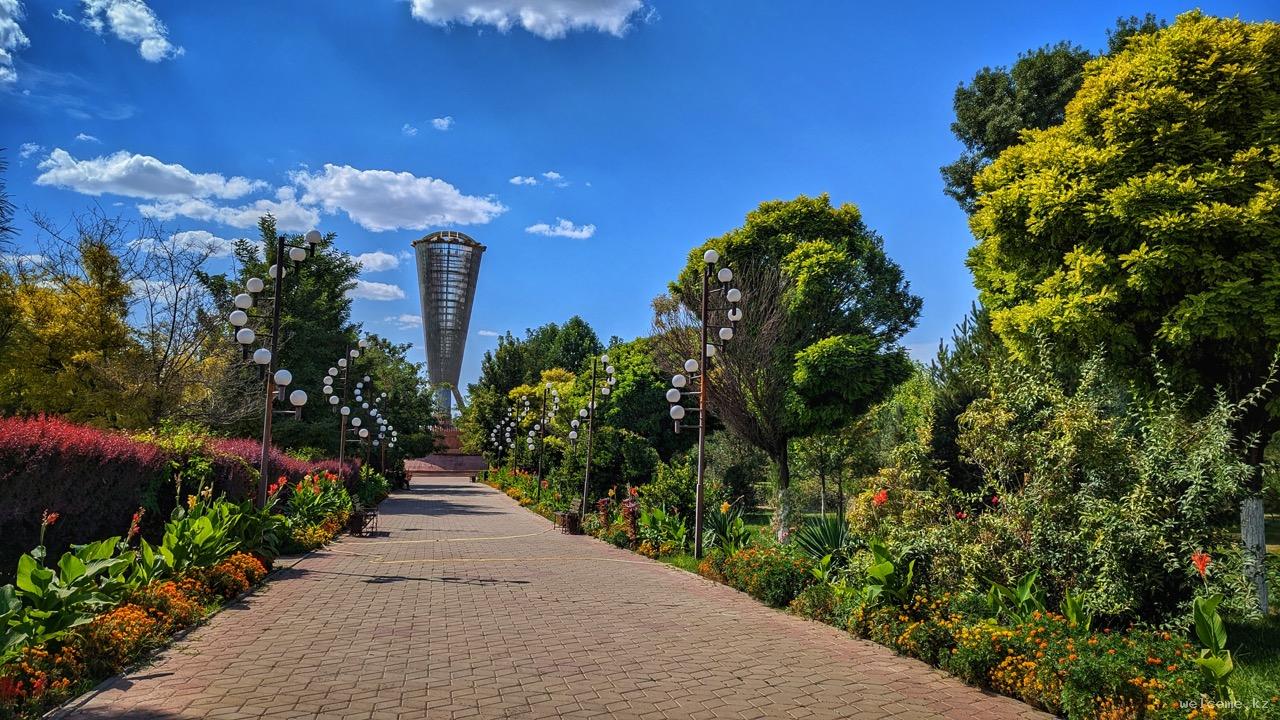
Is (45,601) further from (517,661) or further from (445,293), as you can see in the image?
(445,293)

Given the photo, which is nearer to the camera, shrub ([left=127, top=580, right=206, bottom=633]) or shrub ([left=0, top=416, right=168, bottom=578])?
shrub ([left=127, top=580, right=206, bottom=633])

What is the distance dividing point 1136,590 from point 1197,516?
83 centimetres

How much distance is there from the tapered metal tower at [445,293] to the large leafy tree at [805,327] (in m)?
52.3

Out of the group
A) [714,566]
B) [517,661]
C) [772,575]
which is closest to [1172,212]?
[772,575]

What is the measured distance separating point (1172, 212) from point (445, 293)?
65.8 meters

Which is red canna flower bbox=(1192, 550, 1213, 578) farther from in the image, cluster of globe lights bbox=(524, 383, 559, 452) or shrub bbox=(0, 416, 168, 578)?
cluster of globe lights bbox=(524, 383, 559, 452)

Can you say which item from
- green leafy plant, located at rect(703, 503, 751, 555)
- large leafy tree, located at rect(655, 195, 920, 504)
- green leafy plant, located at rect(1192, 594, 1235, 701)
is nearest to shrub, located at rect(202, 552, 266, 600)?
green leafy plant, located at rect(703, 503, 751, 555)

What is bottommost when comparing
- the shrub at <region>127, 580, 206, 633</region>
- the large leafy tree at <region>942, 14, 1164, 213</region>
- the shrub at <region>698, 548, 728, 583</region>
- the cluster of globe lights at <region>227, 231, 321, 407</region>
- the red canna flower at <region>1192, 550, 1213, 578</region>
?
the shrub at <region>698, 548, 728, 583</region>

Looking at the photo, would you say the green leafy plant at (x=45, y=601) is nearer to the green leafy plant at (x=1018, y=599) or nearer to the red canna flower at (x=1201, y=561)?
the green leafy plant at (x=1018, y=599)

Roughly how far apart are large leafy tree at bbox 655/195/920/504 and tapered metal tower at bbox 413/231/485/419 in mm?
52343

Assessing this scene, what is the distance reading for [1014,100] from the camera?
18781 millimetres

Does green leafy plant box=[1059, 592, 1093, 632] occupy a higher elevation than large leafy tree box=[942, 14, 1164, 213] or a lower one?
lower

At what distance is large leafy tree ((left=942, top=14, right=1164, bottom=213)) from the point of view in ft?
58.9

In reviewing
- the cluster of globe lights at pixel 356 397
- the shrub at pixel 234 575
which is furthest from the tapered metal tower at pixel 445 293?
the shrub at pixel 234 575
